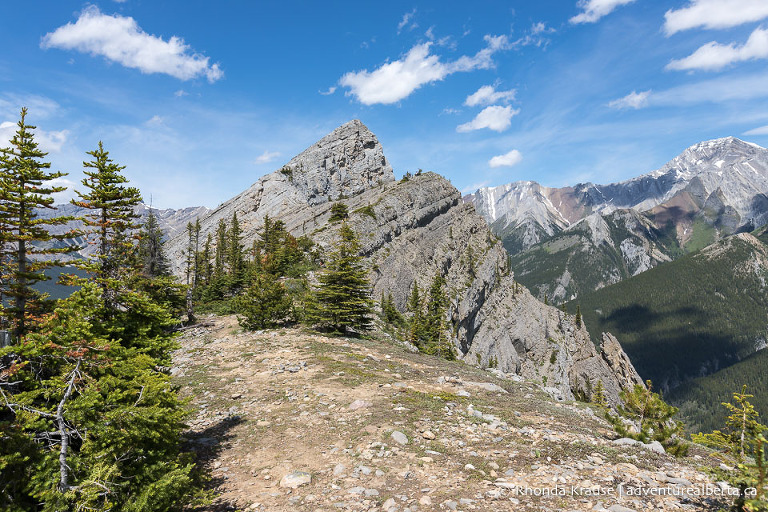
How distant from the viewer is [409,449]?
10859 mm

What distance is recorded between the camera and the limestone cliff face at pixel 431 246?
66.6 m

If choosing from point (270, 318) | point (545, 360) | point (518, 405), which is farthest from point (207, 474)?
point (545, 360)

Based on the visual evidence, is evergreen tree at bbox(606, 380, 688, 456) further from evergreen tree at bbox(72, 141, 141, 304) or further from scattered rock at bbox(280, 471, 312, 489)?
evergreen tree at bbox(72, 141, 141, 304)

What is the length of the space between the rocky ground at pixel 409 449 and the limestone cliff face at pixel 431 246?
3715 cm

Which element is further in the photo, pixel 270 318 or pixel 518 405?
pixel 270 318

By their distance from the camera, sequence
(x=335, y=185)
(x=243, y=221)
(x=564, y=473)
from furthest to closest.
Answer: (x=335, y=185)
(x=243, y=221)
(x=564, y=473)

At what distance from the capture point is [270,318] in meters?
30.5

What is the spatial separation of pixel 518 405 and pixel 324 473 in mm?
A: 9374

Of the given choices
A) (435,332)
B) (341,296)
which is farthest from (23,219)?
(435,332)

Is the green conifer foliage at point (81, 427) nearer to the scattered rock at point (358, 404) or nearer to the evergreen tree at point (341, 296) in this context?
the scattered rock at point (358, 404)

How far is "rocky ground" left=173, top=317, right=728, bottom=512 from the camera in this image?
834cm

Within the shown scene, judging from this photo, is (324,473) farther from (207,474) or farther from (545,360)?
(545,360)

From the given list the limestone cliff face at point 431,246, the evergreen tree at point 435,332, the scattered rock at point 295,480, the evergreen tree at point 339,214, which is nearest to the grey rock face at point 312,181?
the limestone cliff face at point 431,246

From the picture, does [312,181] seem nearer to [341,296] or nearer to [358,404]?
[341,296]
